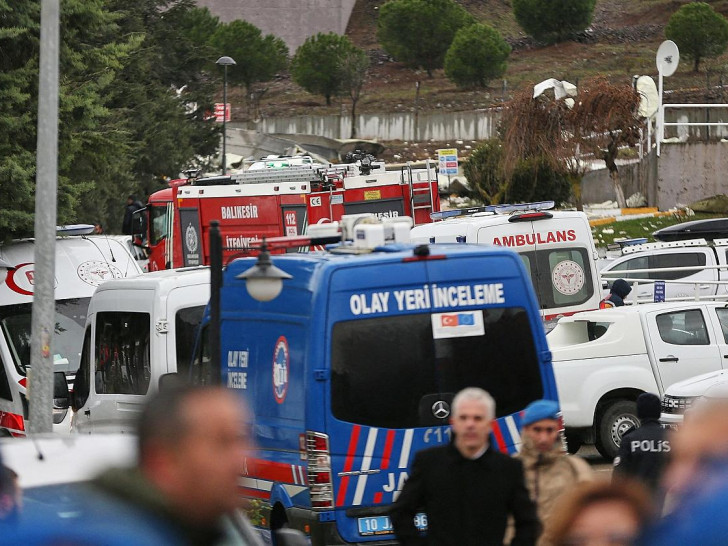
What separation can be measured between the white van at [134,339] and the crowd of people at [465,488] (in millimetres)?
6070

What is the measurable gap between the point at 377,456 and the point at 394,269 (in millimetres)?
1177

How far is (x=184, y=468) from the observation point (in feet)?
11.8

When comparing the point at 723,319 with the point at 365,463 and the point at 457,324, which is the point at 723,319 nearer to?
the point at 457,324

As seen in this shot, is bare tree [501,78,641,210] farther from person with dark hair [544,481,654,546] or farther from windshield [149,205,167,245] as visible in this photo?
person with dark hair [544,481,654,546]

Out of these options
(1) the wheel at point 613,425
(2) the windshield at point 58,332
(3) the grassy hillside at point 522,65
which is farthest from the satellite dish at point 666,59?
(3) the grassy hillside at point 522,65

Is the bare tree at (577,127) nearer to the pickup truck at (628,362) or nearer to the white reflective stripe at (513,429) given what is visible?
the pickup truck at (628,362)

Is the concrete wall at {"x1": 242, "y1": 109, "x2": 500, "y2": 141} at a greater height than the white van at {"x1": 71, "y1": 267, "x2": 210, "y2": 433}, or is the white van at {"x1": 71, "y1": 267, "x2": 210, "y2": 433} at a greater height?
the concrete wall at {"x1": 242, "y1": 109, "x2": 500, "y2": 141}

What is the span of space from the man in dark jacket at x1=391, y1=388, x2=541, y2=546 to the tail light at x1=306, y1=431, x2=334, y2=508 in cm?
266

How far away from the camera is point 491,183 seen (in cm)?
4525

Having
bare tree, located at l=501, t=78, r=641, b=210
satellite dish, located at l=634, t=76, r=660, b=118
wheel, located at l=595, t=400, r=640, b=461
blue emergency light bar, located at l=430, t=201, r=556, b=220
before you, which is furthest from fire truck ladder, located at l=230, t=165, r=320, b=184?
satellite dish, located at l=634, t=76, r=660, b=118

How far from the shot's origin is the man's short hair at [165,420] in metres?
3.62

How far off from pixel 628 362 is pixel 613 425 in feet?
2.28

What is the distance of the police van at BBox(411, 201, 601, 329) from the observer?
17672mm

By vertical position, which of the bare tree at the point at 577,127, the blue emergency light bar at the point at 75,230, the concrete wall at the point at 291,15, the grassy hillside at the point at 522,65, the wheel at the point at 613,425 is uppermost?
the concrete wall at the point at 291,15
